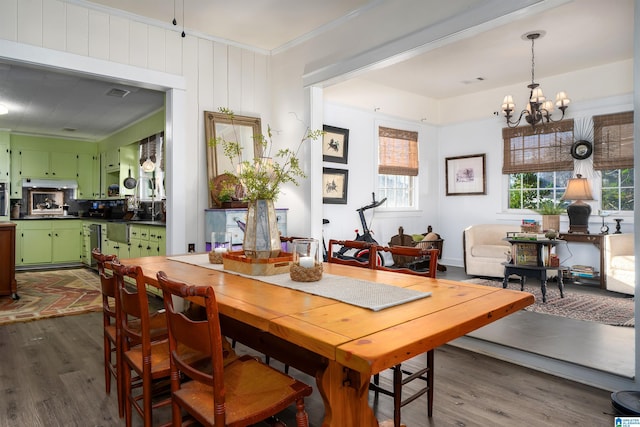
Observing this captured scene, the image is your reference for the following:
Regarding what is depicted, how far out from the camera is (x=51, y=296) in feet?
17.4

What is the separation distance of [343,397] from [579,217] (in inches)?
218

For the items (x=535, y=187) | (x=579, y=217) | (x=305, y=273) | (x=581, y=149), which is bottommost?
(x=305, y=273)

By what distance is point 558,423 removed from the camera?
84.2 inches

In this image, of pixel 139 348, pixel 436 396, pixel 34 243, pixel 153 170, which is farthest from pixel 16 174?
pixel 436 396

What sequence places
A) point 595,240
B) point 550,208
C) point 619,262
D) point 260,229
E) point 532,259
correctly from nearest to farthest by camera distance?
1. point 260,229
2. point 532,259
3. point 619,262
4. point 595,240
5. point 550,208

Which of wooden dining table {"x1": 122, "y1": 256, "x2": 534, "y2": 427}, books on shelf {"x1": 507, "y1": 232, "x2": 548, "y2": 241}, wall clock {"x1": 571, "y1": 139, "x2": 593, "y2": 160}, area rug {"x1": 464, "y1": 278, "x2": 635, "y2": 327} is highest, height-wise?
wall clock {"x1": 571, "y1": 139, "x2": 593, "y2": 160}

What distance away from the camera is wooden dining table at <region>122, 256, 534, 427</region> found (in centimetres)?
114

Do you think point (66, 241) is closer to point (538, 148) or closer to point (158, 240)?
point (158, 240)

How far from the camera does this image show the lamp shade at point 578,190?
5656mm

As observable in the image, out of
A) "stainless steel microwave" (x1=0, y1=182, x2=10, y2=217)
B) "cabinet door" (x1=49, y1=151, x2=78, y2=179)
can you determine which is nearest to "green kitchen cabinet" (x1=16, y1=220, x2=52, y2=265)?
"stainless steel microwave" (x1=0, y1=182, x2=10, y2=217)

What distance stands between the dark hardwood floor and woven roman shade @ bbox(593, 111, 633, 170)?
13.4ft

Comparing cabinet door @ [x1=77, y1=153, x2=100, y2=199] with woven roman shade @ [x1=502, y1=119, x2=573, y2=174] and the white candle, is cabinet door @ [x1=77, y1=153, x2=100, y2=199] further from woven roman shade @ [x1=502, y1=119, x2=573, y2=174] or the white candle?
the white candle

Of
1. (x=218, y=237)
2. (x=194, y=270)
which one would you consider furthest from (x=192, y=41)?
(x=194, y=270)

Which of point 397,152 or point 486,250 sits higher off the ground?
point 397,152
